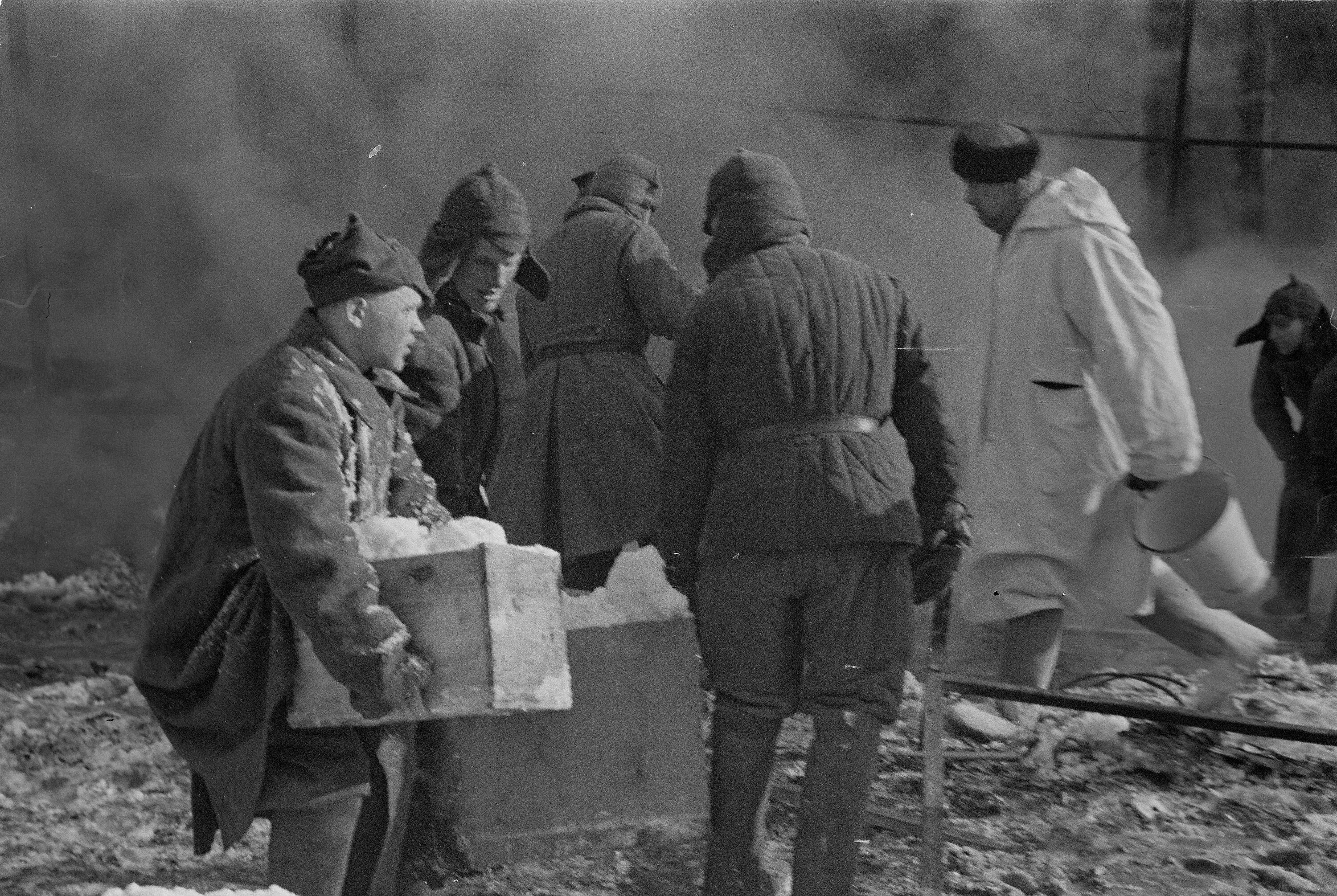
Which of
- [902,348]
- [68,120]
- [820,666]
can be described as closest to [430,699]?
[820,666]

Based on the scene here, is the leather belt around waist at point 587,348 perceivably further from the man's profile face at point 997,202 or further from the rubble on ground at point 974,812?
the rubble on ground at point 974,812

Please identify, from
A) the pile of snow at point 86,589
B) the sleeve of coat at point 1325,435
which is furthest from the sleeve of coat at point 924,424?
the pile of snow at point 86,589

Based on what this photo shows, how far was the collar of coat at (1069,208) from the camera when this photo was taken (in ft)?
12.5

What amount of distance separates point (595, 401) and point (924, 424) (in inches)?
44.4

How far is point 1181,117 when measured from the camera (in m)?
4.50

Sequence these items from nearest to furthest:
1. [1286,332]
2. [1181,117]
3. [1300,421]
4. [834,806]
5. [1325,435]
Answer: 1. [834,806]
2. [1181,117]
3. [1286,332]
4. [1300,421]
5. [1325,435]

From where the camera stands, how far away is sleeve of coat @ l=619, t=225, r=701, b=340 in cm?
413

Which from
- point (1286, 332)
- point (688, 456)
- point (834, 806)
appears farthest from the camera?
point (1286, 332)

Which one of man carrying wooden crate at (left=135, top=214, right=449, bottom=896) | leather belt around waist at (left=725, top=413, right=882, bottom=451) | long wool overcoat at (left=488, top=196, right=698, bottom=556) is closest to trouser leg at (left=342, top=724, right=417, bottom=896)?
man carrying wooden crate at (left=135, top=214, right=449, bottom=896)

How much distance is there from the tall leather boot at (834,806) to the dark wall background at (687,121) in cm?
136

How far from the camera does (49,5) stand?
4449 mm

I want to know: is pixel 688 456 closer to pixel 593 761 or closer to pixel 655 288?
pixel 593 761

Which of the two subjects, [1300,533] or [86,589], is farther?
[86,589]

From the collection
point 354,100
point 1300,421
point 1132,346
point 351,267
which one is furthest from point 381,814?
point 1300,421
